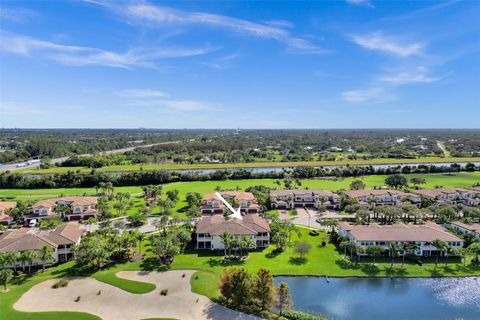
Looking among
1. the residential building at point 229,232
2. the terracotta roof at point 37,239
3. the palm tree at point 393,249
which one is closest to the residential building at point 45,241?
the terracotta roof at point 37,239

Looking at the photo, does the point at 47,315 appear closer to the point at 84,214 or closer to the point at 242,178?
the point at 84,214

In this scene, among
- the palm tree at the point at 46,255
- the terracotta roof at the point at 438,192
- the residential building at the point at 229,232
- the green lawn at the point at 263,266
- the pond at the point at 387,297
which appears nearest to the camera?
the pond at the point at 387,297

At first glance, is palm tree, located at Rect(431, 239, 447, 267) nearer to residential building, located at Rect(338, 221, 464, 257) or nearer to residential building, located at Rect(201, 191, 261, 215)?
residential building, located at Rect(338, 221, 464, 257)

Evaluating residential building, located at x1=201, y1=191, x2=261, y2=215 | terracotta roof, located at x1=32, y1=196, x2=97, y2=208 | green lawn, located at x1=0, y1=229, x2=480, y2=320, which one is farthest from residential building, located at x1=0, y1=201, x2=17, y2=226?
residential building, located at x1=201, y1=191, x2=261, y2=215

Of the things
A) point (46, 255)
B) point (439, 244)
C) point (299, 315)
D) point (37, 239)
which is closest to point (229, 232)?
point (299, 315)

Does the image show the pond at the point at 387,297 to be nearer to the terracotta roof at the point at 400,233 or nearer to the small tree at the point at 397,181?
the terracotta roof at the point at 400,233

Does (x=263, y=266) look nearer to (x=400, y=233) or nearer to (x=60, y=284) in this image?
(x=400, y=233)

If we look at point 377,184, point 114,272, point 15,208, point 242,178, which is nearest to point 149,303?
point 114,272
